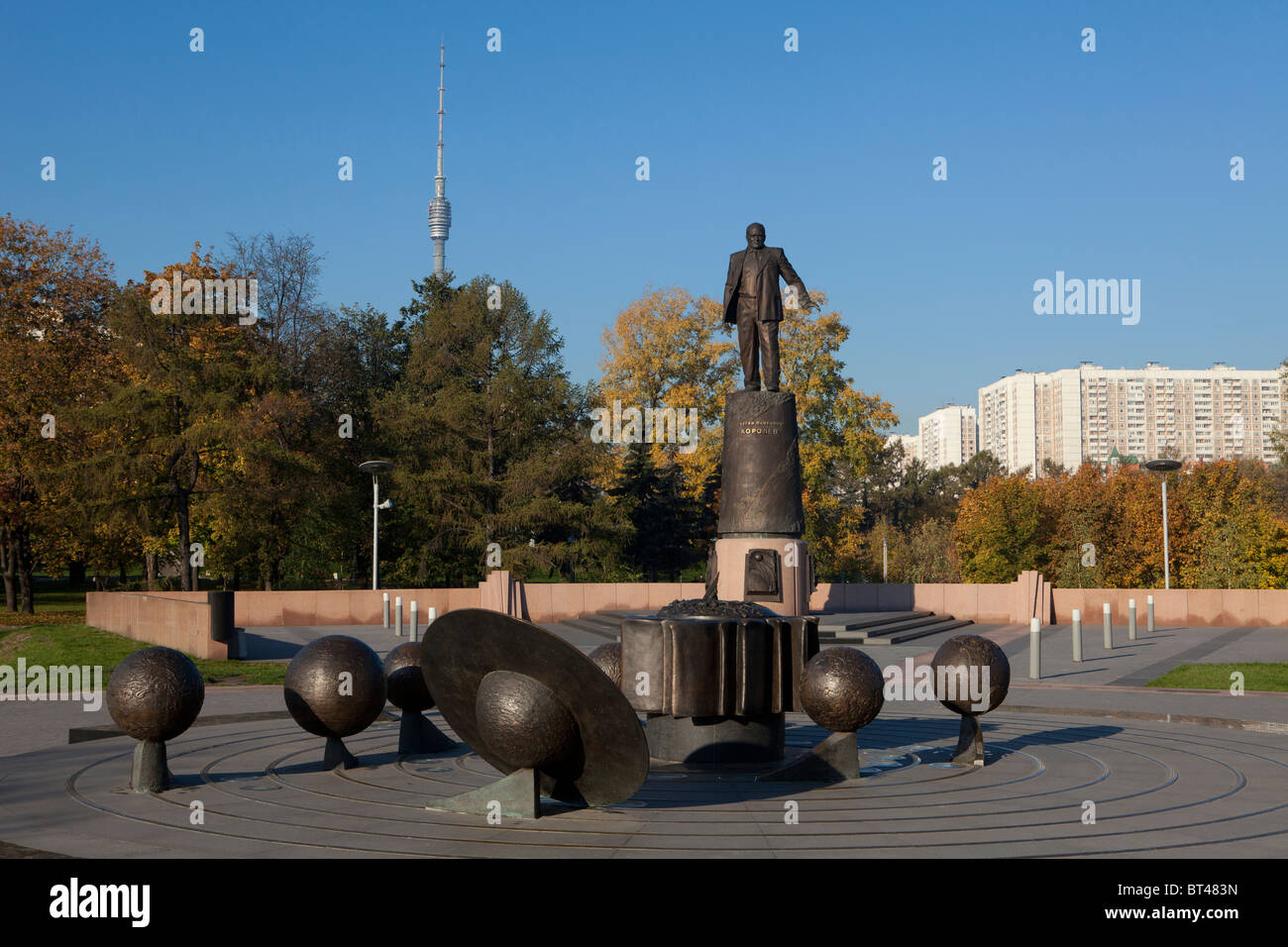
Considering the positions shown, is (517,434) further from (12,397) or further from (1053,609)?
(1053,609)

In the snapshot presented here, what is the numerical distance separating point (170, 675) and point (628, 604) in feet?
81.6

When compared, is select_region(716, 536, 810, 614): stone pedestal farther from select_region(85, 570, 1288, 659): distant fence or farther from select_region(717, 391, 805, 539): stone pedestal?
select_region(85, 570, 1288, 659): distant fence

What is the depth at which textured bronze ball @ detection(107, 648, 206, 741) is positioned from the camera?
925 cm

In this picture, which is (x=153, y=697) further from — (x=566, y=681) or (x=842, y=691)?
(x=842, y=691)

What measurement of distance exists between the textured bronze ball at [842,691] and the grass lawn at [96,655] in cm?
1093

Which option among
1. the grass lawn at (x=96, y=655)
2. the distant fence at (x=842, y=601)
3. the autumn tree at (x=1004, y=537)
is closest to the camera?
the grass lawn at (x=96, y=655)

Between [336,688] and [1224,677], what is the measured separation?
1450cm

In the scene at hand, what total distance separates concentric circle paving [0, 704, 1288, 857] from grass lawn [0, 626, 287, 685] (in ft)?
25.0

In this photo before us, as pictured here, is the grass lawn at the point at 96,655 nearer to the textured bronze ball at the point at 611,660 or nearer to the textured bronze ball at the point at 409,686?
the textured bronze ball at the point at 409,686

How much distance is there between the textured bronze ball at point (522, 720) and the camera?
8062 mm

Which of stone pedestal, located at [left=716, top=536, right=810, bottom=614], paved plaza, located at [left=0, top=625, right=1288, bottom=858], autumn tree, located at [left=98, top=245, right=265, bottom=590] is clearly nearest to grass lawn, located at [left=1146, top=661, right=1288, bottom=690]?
paved plaza, located at [left=0, top=625, right=1288, bottom=858]

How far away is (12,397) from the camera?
111 feet

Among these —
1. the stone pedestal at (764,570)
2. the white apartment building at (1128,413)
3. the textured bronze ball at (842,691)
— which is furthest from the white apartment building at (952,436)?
the textured bronze ball at (842,691)

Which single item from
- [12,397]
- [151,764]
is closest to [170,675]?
[151,764]
